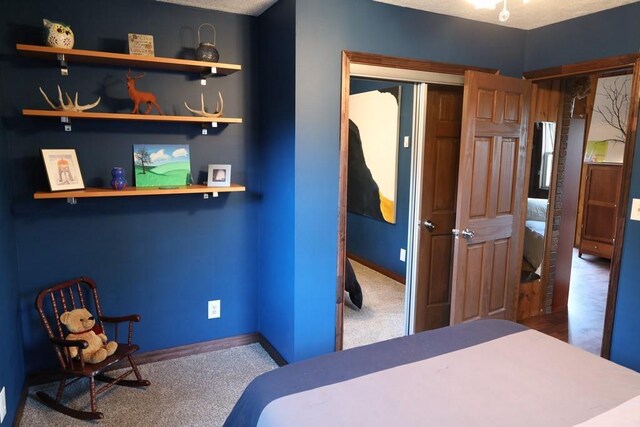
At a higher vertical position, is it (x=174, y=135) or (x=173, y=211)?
(x=174, y=135)

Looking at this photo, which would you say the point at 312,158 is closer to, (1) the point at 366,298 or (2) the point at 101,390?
(2) the point at 101,390

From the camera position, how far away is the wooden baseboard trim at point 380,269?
4809mm

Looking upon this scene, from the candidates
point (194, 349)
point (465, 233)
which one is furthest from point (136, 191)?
point (465, 233)

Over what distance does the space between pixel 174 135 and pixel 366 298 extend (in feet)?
7.98

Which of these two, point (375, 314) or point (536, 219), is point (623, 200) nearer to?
point (536, 219)

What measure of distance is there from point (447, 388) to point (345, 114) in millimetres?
1676

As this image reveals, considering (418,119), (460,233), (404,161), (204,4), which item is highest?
(204,4)

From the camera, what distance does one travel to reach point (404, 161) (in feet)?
15.2

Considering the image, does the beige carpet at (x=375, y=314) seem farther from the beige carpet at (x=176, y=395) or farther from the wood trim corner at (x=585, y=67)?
the wood trim corner at (x=585, y=67)

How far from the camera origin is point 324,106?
263 centimetres

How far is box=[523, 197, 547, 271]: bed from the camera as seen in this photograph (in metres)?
3.80

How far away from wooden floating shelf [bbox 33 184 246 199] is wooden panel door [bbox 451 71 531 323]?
1.53m

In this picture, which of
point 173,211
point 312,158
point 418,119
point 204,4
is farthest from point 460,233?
point 204,4

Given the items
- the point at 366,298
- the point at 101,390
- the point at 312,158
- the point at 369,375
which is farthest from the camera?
the point at 366,298
